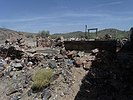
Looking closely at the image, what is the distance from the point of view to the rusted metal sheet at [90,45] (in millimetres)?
18038

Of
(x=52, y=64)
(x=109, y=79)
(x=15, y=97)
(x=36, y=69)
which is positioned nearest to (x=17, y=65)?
(x=36, y=69)

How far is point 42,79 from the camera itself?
15758mm

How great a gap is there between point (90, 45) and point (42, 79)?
15.8 ft

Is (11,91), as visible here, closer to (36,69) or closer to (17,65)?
(36,69)

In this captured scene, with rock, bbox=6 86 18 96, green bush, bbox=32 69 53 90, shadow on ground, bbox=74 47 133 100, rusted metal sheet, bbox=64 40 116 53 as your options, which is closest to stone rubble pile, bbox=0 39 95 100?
rock, bbox=6 86 18 96

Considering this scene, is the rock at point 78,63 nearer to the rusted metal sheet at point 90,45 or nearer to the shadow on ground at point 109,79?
the shadow on ground at point 109,79

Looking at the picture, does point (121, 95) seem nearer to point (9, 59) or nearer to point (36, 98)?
point (36, 98)

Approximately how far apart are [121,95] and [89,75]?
233cm

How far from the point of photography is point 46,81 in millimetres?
15695

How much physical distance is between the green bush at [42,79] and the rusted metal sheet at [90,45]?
389cm

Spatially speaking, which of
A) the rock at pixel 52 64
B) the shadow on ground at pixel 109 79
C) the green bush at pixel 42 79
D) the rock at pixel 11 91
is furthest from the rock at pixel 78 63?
the rock at pixel 11 91

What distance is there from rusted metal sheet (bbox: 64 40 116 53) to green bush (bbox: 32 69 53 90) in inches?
153

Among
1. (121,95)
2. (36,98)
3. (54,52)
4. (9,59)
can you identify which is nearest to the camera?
(121,95)

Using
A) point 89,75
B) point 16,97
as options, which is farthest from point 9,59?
point 89,75
